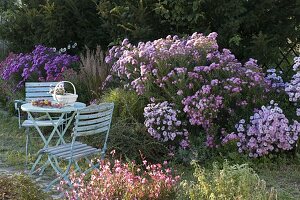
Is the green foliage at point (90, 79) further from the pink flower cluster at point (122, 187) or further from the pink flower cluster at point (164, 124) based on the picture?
the pink flower cluster at point (122, 187)

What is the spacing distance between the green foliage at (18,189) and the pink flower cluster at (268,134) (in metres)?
3.06

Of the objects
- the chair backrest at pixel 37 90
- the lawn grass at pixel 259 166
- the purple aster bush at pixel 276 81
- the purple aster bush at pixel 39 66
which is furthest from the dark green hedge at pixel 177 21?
the lawn grass at pixel 259 166

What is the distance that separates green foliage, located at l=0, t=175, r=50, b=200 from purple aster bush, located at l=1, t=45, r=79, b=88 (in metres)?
4.97

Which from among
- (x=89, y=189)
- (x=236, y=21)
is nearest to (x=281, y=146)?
(x=236, y=21)

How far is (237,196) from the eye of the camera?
3.88 meters

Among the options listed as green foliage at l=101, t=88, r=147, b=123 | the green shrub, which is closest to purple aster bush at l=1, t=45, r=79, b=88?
green foliage at l=101, t=88, r=147, b=123

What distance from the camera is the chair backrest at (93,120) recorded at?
5379 millimetres

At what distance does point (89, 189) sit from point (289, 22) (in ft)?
19.2

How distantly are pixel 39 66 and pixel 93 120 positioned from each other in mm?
4638

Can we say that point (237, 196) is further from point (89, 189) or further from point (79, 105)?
point (79, 105)

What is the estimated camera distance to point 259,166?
6363mm

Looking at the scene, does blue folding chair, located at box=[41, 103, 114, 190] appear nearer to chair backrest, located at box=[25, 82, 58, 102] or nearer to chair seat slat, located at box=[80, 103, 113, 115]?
chair seat slat, located at box=[80, 103, 113, 115]

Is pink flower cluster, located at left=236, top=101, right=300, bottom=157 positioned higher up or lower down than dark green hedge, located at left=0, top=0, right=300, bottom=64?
lower down

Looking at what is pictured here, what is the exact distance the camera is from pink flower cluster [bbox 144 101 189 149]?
21.8 ft
